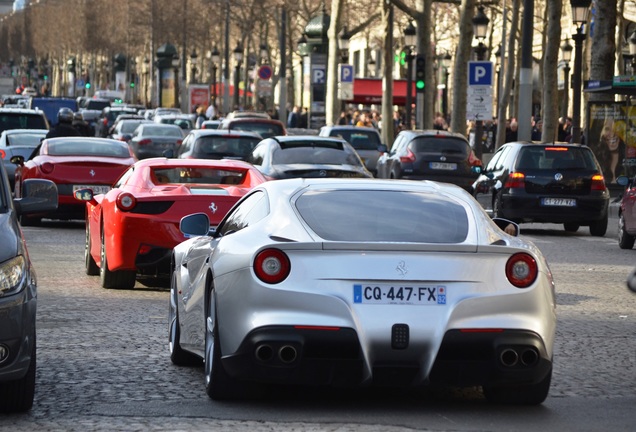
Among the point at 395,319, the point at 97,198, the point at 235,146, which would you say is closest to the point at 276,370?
the point at 395,319

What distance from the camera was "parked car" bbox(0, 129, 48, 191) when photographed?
33.1m

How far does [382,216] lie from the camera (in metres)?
8.59

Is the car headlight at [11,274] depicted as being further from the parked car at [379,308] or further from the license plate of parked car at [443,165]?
the license plate of parked car at [443,165]

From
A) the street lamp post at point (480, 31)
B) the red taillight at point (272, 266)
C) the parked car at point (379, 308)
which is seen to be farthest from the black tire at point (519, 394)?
the street lamp post at point (480, 31)

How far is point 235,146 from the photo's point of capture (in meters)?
29.2

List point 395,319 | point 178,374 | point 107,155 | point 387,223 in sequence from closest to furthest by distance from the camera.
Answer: point 395,319 → point 387,223 → point 178,374 → point 107,155

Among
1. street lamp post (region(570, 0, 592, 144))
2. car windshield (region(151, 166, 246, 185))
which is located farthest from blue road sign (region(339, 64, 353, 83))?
car windshield (region(151, 166, 246, 185))

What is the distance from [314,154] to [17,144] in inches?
434

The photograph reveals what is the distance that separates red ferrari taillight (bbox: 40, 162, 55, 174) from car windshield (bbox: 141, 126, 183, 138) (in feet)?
66.6

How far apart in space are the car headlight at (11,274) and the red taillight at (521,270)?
2.33 meters

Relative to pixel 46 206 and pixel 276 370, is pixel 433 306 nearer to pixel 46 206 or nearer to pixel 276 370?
pixel 276 370

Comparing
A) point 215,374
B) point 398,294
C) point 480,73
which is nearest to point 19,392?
point 215,374

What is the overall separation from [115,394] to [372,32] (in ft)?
332

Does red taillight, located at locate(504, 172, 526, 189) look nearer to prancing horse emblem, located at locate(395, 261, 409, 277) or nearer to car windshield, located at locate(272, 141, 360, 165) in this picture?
car windshield, located at locate(272, 141, 360, 165)
